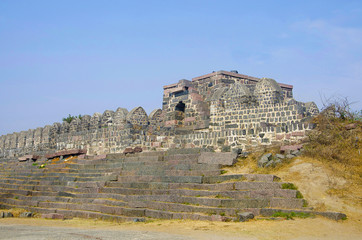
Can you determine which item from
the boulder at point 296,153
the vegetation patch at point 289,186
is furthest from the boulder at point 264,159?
the vegetation patch at point 289,186

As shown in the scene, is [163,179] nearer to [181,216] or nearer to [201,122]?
[181,216]

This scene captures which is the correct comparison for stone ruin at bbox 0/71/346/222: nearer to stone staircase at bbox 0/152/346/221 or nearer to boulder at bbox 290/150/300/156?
stone staircase at bbox 0/152/346/221

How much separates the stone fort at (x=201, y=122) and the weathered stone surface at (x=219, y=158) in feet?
4.81

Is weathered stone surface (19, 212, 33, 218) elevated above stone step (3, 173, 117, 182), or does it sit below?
below

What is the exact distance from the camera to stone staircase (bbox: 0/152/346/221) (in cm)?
915

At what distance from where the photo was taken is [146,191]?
1140 centimetres

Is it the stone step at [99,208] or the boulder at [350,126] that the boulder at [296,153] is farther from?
the stone step at [99,208]

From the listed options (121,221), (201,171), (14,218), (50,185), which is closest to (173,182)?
(201,171)

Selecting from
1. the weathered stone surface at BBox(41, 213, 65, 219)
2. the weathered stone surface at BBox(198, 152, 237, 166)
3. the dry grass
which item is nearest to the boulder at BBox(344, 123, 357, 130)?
the dry grass

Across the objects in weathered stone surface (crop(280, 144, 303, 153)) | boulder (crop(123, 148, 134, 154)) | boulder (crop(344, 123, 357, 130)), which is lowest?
weathered stone surface (crop(280, 144, 303, 153))

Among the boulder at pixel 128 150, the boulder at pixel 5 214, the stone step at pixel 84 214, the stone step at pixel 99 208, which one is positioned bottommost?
the boulder at pixel 5 214

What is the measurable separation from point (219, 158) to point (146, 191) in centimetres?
248

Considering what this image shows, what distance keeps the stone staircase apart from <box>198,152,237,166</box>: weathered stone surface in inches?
A: 9.4

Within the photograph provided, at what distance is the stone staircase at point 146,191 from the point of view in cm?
915
